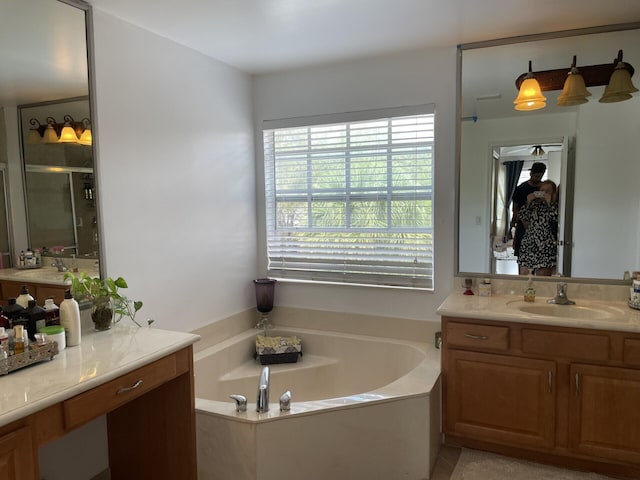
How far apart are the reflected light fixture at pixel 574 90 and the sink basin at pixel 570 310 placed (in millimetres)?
1148

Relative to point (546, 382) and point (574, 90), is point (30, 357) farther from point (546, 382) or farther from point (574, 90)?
point (574, 90)

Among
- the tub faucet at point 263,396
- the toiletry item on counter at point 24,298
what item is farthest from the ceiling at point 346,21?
the tub faucet at point 263,396

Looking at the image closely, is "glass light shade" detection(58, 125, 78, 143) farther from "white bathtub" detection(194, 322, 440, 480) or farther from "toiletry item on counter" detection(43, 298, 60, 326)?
"white bathtub" detection(194, 322, 440, 480)

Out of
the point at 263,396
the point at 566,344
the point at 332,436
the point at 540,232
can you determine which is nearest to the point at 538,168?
the point at 540,232

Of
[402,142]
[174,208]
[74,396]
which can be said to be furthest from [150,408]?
[402,142]

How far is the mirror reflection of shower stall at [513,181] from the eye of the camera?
2.66 meters

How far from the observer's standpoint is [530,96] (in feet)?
8.75

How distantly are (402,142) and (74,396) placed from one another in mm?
2363

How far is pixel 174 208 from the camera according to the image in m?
2.71

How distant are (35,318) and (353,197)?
2064 millimetres

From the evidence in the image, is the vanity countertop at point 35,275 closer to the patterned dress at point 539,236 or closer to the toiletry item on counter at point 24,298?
the toiletry item on counter at point 24,298

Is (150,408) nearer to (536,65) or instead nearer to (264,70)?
(264,70)

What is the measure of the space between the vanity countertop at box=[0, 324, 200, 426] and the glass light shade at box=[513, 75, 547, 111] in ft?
7.39

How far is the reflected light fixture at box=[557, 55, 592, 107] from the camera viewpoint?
2596mm
